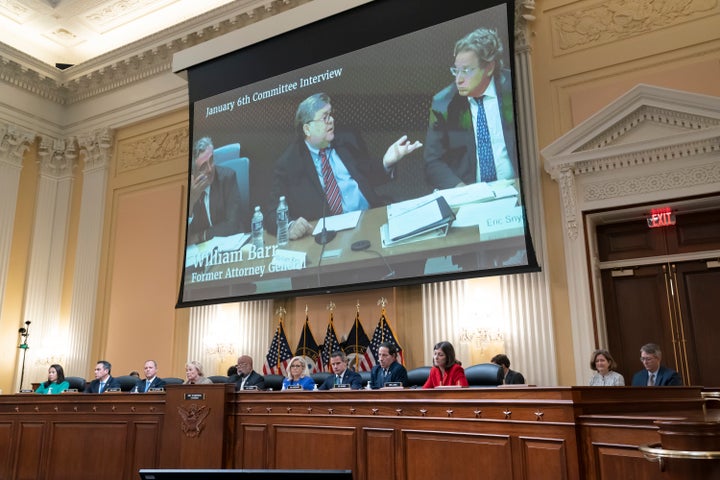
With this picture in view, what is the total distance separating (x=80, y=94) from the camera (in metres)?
11.8

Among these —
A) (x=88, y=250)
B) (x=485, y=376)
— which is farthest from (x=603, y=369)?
(x=88, y=250)

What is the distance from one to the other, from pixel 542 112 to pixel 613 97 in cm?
79

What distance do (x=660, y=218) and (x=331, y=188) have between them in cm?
380

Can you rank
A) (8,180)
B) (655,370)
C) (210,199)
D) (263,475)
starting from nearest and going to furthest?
(263,475)
(655,370)
(210,199)
(8,180)

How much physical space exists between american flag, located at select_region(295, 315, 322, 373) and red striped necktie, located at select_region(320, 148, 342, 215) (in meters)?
1.63

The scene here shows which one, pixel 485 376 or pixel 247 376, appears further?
pixel 247 376

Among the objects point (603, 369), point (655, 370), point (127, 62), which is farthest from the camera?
point (127, 62)

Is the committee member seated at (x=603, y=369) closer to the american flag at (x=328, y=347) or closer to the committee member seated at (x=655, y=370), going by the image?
the committee member seated at (x=655, y=370)

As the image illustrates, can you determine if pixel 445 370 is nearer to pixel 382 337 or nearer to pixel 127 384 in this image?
pixel 382 337

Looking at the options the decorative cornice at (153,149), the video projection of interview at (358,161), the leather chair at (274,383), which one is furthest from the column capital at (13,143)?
the leather chair at (274,383)

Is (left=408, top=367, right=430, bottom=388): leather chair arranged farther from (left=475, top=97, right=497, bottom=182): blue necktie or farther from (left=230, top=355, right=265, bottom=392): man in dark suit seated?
(left=475, top=97, right=497, bottom=182): blue necktie

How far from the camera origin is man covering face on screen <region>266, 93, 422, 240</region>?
769cm

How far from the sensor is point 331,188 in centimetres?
802

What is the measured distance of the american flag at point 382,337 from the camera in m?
7.59
